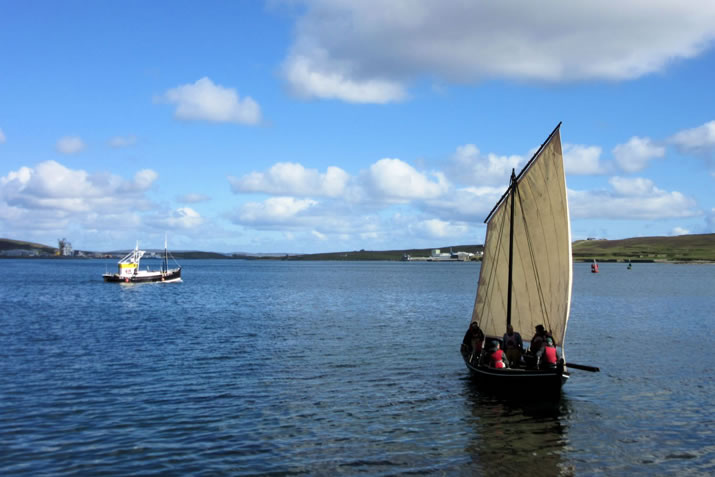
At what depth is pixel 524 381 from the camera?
29.2m

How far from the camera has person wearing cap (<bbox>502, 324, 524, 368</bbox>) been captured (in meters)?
31.4

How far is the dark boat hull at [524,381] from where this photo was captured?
2844 cm

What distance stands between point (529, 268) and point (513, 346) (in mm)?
4561

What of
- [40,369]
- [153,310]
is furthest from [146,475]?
[153,310]

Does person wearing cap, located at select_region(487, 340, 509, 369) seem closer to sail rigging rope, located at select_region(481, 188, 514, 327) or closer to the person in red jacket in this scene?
the person in red jacket

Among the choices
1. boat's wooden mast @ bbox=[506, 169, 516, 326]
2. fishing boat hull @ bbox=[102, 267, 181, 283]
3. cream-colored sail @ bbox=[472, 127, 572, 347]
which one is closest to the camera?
cream-colored sail @ bbox=[472, 127, 572, 347]

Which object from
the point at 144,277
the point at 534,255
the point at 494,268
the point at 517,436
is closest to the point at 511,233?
the point at 534,255

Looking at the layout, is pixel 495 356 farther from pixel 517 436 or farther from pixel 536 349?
pixel 517 436

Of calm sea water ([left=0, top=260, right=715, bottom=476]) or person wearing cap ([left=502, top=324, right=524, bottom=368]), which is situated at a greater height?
person wearing cap ([left=502, top=324, right=524, bottom=368])

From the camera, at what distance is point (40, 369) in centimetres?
3525

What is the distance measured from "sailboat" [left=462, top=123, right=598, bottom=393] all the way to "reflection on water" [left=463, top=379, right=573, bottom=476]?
4.89 feet

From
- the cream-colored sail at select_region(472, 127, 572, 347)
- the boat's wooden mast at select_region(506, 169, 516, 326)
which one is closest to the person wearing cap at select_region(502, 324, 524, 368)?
the boat's wooden mast at select_region(506, 169, 516, 326)

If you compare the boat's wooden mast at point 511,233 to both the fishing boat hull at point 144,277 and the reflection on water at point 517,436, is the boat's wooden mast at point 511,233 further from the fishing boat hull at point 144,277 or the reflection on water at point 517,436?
the fishing boat hull at point 144,277

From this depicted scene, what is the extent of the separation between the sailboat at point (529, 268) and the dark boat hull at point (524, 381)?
0.05m
